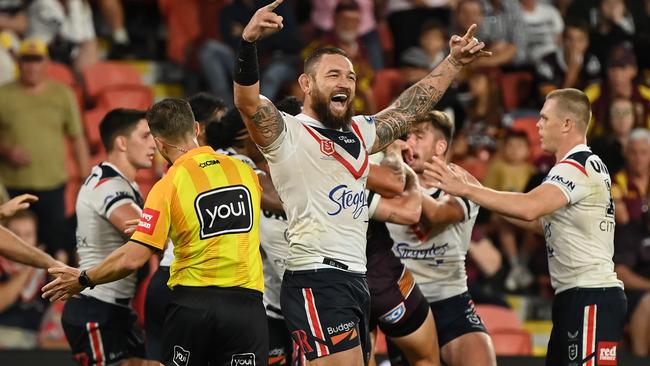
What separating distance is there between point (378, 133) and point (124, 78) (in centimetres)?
695

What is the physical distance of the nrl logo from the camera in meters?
6.77

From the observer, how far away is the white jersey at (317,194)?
265 inches

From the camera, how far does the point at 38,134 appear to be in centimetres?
1209

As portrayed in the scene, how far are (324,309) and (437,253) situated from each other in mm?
1736

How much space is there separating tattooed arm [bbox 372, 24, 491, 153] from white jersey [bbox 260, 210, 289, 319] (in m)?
1.02

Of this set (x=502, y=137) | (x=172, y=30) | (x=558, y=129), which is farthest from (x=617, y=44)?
(x=558, y=129)

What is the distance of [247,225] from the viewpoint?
6.81 meters

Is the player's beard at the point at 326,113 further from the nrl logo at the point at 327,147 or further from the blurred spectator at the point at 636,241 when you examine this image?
the blurred spectator at the point at 636,241

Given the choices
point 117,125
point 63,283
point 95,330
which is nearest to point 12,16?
point 117,125

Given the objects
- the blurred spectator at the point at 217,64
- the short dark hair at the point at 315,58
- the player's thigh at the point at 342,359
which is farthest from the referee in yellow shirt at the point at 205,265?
the blurred spectator at the point at 217,64

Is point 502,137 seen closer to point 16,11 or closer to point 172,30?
point 172,30

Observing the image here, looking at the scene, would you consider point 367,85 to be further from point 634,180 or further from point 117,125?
point 117,125

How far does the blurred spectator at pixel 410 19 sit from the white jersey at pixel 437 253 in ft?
21.1

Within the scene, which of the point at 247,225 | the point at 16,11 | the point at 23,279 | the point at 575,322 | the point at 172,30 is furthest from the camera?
the point at 172,30
